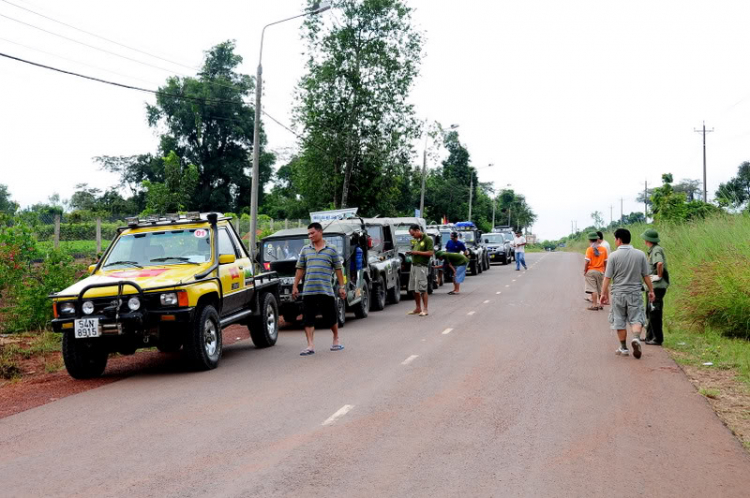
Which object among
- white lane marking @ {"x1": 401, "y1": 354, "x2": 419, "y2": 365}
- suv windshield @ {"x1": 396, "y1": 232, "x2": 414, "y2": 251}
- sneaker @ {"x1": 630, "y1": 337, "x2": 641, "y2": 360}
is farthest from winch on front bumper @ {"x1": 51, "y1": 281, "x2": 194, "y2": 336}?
suv windshield @ {"x1": 396, "y1": 232, "x2": 414, "y2": 251}

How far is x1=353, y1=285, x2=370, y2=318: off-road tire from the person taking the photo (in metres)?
16.2

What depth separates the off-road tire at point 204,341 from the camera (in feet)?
31.3

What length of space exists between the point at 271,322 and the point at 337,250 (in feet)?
11.7

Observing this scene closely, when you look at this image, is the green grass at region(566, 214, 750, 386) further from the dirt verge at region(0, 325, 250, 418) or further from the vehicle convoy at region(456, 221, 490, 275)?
the vehicle convoy at region(456, 221, 490, 275)

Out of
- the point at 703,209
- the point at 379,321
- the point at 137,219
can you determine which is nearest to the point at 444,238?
the point at 703,209

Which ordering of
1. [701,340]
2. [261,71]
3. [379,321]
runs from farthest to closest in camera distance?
[261,71] < [379,321] < [701,340]

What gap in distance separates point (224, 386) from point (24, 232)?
6.71 metres

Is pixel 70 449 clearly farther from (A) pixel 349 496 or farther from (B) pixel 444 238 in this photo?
(B) pixel 444 238

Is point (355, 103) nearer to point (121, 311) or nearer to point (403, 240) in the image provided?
point (403, 240)

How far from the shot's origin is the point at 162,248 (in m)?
10.5

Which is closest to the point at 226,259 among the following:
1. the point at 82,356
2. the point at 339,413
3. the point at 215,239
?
the point at 215,239

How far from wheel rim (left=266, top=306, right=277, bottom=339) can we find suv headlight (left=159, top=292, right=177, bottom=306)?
297cm

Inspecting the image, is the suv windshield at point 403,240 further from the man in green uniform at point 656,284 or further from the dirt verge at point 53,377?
the dirt verge at point 53,377

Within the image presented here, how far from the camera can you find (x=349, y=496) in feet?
15.7
